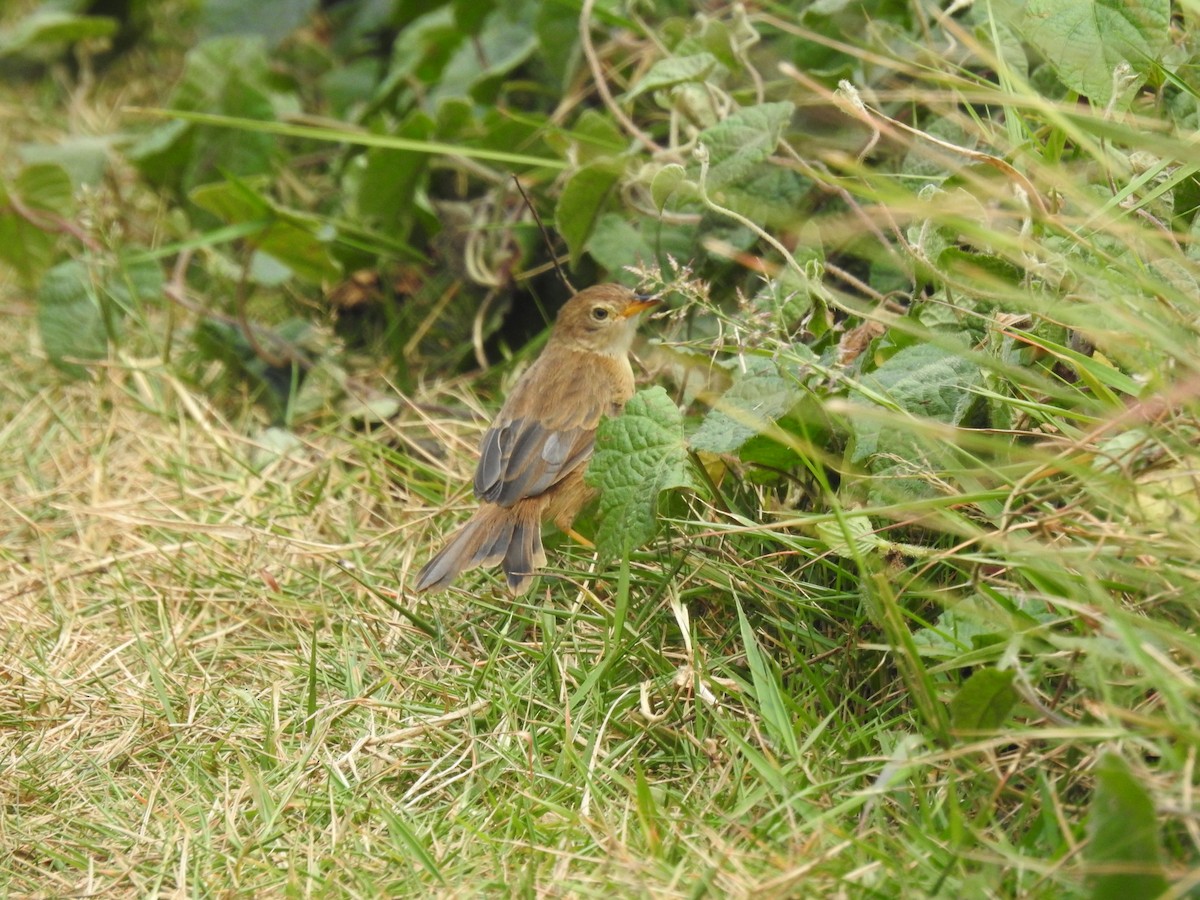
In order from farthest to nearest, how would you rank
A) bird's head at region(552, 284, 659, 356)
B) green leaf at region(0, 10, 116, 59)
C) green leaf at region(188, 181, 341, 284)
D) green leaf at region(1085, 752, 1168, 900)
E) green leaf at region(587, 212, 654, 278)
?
1. green leaf at region(0, 10, 116, 59)
2. green leaf at region(188, 181, 341, 284)
3. green leaf at region(587, 212, 654, 278)
4. bird's head at region(552, 284, 659, 356)
5. green leaf at region(1085, 752, 1168, 900)

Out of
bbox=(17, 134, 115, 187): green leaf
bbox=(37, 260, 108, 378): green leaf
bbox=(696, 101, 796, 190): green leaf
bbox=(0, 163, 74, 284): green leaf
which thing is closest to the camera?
bbox=(696, 101, 796, 190): green leaf

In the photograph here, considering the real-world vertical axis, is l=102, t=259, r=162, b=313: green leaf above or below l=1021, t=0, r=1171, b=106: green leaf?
below

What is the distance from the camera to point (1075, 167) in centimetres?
339

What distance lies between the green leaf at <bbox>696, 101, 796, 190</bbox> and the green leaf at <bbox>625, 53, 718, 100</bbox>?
33 cm

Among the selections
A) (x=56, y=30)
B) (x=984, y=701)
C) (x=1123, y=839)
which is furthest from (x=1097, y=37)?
(x=56, y=30)

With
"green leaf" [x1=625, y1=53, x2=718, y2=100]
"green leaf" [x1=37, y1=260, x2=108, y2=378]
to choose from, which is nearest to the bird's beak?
"green leaf" [x1=625, y1=53, x2=718, y2=100]

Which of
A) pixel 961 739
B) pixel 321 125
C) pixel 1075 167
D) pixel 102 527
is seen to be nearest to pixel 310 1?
pixel 321 125

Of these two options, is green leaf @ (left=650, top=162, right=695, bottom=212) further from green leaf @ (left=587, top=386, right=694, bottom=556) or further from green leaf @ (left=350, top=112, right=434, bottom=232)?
green leaf @ (left=350, top=112, right=434, bottom=232)

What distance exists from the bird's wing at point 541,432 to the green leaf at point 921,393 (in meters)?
1.10

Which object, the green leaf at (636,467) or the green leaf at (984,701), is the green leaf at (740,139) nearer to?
the green leaf at (636,467)

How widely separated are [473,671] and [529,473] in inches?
28.4

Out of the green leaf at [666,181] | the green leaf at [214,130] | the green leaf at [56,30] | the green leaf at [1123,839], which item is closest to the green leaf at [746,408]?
the green leaf at [666,181]

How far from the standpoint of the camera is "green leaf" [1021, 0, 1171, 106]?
3.08 meters

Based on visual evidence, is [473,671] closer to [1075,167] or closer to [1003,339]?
[1003,339]
